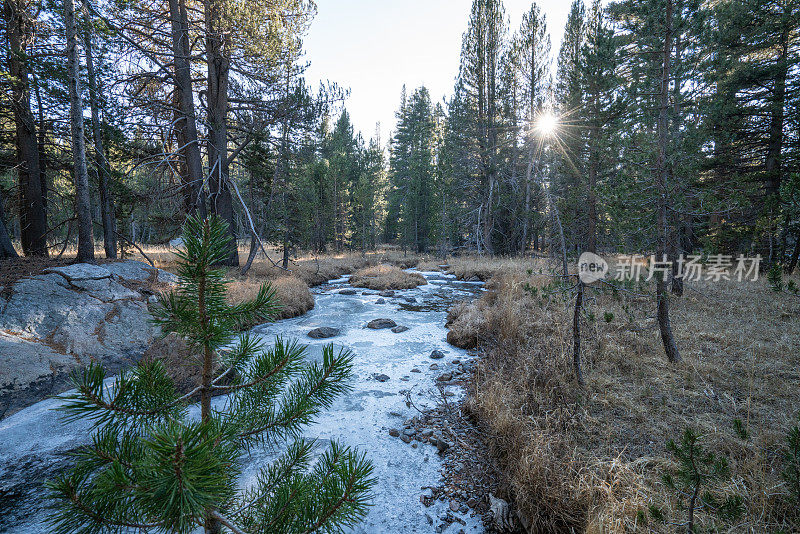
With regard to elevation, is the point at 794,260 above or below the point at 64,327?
above

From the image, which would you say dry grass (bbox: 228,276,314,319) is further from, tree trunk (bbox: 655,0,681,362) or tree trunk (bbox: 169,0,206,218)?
tree trunk (bbox: 655,0,681,362)

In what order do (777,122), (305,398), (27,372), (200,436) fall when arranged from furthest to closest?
(777,122) → (27,372) → (305,398) → (200,436)

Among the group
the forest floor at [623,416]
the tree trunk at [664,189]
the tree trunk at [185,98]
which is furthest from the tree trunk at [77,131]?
the tree trunk at [664,189]

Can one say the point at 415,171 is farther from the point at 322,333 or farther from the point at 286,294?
the point at 322,333

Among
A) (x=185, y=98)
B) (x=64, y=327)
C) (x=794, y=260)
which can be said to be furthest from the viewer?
(x=794, y=260)

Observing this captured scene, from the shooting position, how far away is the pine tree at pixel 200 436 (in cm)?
85

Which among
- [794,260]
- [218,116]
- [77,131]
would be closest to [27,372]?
[77,131]

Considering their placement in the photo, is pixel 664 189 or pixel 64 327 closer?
pixel 64 327

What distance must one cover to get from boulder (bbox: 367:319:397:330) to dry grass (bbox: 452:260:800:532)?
83.0 inches

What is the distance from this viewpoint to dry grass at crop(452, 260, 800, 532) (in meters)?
2.31

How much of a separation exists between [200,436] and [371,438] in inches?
122

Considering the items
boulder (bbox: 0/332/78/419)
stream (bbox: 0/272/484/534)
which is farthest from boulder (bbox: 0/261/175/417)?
stream (bbox: 0/272/484/534)

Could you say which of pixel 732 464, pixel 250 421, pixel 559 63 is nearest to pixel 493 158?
pixel 559 63

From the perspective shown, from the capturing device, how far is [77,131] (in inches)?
233
